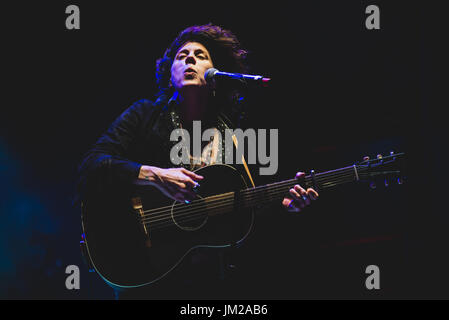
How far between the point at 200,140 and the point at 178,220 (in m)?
0.51

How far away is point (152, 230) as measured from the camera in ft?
5.54

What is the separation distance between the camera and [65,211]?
2.39 meters

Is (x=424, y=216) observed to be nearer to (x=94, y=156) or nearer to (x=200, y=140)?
(x=200, y=140)

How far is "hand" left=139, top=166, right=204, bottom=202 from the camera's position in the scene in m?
1.64

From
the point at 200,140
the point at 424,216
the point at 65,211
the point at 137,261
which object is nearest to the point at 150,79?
the point at 200,140

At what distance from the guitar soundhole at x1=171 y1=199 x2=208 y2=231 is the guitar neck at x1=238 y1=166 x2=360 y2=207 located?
25 centimetres

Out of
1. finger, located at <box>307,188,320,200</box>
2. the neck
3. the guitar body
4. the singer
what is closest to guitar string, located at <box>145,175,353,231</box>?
the guitar body

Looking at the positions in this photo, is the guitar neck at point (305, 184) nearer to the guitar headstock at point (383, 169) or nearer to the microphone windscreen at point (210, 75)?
the guitar headstock at point (383, 169)

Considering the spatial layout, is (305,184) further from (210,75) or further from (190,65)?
(190,65)

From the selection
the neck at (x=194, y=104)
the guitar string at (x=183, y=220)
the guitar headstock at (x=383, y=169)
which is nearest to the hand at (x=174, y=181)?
Answer: the guitar string at (x=183, y=220)

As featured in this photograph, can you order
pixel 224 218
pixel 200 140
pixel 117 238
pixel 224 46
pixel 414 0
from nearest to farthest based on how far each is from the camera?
pixel 117 238 → pixel 224 218 → pixel 200 140 → pixel 224 46 → pixel 414 0

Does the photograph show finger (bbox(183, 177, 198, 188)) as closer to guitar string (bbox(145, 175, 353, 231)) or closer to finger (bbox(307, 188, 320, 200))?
guitar string (bbox(145, 175, 353, 231))

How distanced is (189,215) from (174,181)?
23 centimetres

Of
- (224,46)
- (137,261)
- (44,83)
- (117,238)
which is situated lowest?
(137,261)
